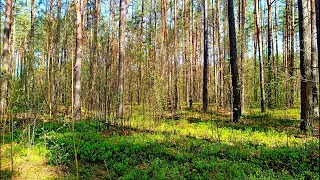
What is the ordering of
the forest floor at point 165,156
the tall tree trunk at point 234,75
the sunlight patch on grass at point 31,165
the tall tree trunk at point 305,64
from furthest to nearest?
the tall tree trunk at point 234,75, the tall tree trunk at point 305,64, the forest floor at point 165,156, the sunlight patch on grass at point 31,165

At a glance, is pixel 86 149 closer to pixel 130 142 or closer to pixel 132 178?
pixel 130 142

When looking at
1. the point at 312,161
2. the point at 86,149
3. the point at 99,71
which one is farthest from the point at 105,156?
the point at 312,161

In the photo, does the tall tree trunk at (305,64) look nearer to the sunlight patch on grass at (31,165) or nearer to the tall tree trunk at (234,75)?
the tall tree trunk at (234,75)

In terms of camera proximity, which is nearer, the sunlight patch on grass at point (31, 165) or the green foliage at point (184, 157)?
the sunlight patch on grass at point (31, 165)

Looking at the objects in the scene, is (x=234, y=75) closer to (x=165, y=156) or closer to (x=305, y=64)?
(x=305, y=64)

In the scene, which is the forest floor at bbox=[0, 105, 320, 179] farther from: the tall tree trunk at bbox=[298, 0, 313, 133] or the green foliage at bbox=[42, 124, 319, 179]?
the tall tree trunk at bbox=[298, 0, 313, 133]

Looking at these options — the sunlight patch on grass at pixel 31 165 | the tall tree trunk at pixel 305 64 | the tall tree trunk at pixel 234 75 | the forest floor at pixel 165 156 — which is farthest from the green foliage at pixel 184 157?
the tall tree trunk at pixel 234 75

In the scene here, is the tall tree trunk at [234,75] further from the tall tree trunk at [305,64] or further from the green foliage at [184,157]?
the green foliage at [184,157]

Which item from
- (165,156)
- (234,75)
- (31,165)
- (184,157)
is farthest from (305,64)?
(31,165)

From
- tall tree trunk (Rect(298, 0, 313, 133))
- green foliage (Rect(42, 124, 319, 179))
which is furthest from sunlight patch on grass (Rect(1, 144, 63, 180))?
tall tree trunk (Rect(298, 0, 313, 133))

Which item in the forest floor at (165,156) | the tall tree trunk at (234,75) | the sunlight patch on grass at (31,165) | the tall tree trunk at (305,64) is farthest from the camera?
the tall tree trunk at (234,75)

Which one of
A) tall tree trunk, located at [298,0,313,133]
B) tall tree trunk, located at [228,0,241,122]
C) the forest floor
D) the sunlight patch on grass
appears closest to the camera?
the sunlight patch on grass

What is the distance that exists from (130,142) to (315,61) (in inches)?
334

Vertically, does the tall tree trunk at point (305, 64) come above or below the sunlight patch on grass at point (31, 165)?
above
